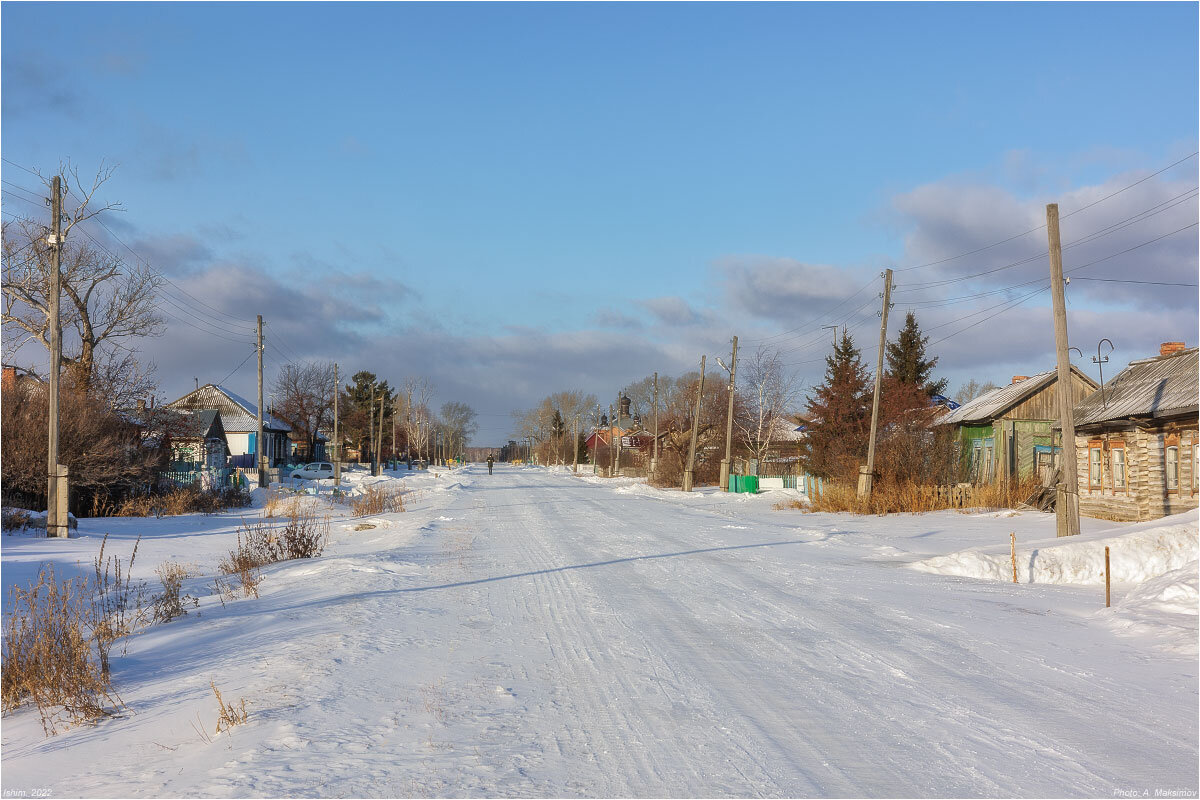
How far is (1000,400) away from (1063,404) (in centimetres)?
1949

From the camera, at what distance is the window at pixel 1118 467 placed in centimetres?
2328

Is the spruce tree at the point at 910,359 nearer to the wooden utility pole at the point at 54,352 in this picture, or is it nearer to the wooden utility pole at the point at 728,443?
the wooden utility pole at the point at 728,443

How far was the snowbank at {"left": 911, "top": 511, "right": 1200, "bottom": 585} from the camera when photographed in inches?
491

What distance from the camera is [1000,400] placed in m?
35.8

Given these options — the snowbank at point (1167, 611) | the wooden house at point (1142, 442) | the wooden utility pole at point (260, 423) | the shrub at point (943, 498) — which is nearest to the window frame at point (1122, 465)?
the wooden house at point (1142, 442)

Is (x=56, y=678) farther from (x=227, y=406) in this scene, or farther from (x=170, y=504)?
(x=227, y=406)

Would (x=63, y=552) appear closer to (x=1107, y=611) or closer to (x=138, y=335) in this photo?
(x=1107, y=611)

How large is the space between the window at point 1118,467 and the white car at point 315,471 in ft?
162

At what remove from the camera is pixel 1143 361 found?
25.2 meters

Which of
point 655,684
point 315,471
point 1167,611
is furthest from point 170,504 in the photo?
point 315,471

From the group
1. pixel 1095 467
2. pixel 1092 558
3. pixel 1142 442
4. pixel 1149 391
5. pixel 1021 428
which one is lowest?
pixel 1092 558

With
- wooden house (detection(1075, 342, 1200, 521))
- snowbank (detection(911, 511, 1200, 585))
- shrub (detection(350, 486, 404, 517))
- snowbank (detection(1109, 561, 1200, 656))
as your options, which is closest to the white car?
shrub (detection(350, 486, 404, 517))

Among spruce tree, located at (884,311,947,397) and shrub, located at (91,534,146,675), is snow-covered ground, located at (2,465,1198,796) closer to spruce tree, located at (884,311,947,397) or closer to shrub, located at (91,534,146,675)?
shrub, located at (91,534,146,675)

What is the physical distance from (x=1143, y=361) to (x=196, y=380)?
73824 millimetres
